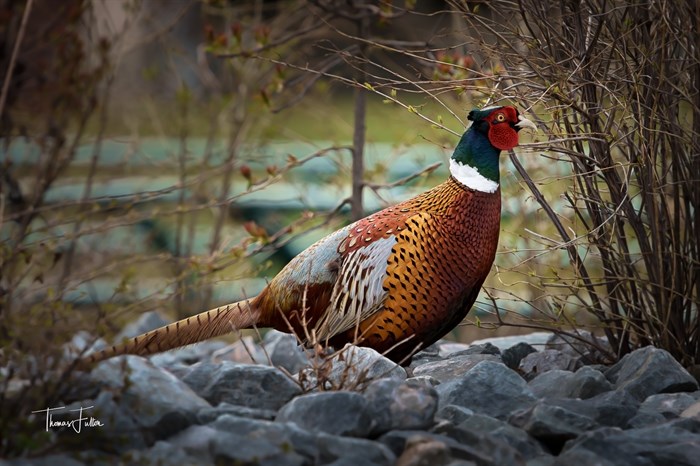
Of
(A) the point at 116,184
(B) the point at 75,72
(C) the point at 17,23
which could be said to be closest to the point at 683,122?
(B) the point at 75,72

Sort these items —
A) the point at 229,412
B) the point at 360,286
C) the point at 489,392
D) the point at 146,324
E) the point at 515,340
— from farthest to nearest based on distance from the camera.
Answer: the point at 146,324 < the point at 515,340 < the point at 360,286 < the point at 489,392 < the point at 229,412

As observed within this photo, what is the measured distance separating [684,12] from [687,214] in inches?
28.0

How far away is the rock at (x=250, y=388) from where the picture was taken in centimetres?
298

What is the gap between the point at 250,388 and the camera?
9.83ft

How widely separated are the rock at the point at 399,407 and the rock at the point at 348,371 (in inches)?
7.3

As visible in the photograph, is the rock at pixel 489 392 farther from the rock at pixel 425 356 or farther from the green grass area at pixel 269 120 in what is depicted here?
the green grass area at pixel 269 120

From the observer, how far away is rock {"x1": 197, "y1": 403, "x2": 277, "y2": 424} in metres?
2.79

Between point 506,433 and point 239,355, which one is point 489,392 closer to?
point 506,433

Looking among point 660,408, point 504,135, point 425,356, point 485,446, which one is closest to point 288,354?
point 425,356

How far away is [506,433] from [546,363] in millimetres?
1355

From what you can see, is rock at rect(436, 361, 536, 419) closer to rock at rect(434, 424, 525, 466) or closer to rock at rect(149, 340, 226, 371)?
rock at rect(434, 424, 525, 466)

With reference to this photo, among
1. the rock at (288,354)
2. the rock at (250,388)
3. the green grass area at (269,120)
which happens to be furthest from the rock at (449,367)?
the green grass area at (269,120)

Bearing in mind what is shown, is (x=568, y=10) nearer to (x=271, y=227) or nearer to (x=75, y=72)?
(x=75, y=72)

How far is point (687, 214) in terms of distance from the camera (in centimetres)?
372
